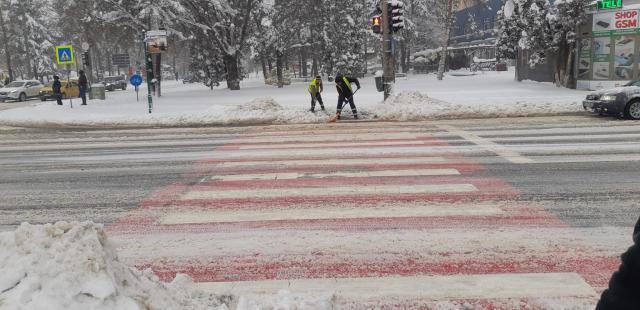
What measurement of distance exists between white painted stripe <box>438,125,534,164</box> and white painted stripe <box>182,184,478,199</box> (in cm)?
225

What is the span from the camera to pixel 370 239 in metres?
4.86

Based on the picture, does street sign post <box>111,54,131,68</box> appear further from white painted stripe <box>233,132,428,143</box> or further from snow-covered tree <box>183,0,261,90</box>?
white painted stripe <box>233,132,428,143</box>

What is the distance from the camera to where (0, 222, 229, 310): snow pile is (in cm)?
244

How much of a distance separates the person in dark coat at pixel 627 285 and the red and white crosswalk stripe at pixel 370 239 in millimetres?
2309

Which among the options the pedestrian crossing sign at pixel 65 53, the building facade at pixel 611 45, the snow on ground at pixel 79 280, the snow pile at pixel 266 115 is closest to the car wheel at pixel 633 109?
the snow pile at pixel 266 115

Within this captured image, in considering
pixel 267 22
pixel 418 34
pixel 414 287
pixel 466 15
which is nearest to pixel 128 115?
pixel 414 287

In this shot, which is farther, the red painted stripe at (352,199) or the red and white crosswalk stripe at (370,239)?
the red painted stripe at (352,199)

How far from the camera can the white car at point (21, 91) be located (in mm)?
35250

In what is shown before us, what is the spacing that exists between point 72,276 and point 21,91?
130ft

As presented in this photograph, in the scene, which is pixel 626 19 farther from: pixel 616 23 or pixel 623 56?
pixel 623 56

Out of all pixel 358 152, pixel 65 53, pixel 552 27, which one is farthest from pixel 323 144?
pixel 552 27

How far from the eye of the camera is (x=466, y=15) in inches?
2670

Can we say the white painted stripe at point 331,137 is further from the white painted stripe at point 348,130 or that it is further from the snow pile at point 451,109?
the snow pile at point 451,109

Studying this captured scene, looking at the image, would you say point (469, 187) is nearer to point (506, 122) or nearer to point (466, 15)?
point (506, 122)
